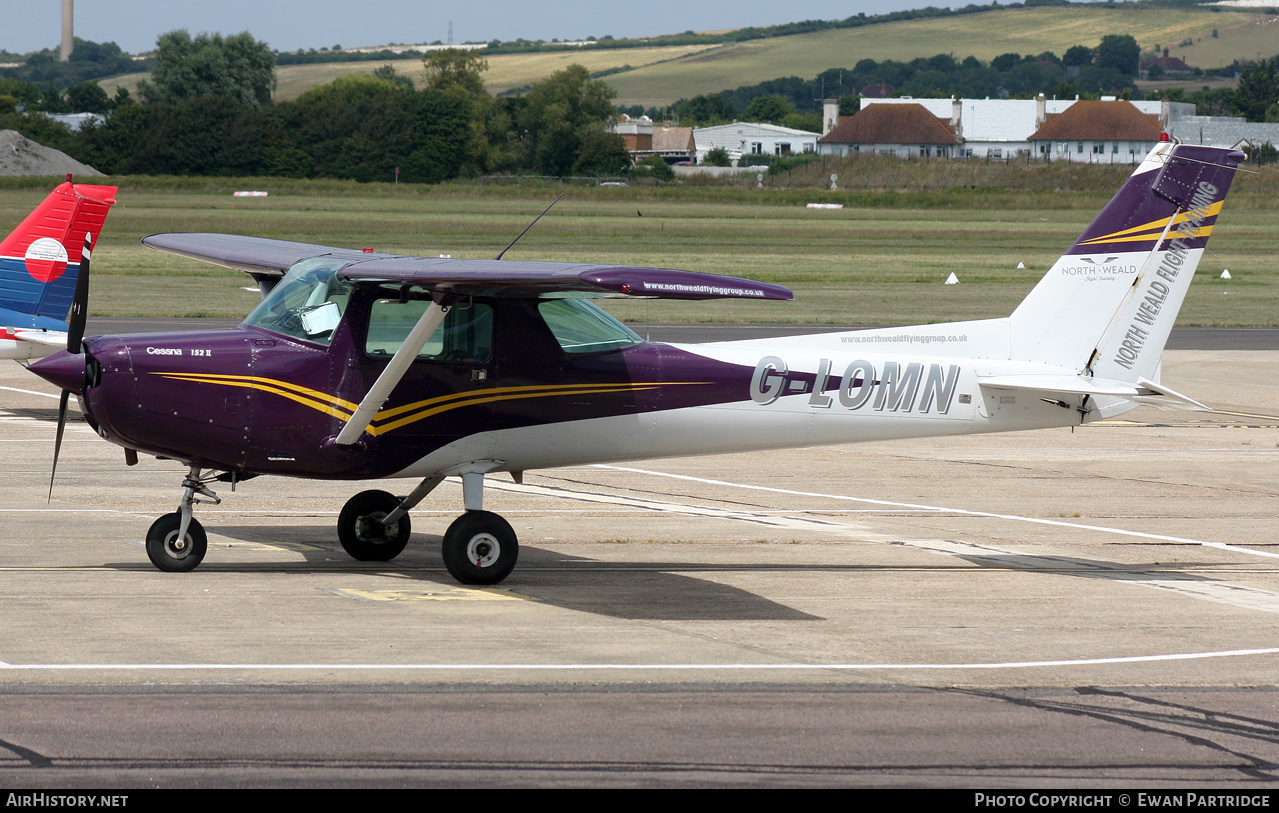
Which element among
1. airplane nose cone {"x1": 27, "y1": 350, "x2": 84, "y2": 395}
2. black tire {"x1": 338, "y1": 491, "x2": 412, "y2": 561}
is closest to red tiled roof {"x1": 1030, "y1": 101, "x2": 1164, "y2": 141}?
black tire {"x1": 338, "y1": 491, "x2": 412, "y2": 561}

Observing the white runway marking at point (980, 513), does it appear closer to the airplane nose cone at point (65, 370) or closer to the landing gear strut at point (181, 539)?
the landing gear strut at point (181, 539)

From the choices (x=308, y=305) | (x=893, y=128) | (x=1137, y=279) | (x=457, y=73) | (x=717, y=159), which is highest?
(x=457, y=73)

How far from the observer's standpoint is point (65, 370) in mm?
9844

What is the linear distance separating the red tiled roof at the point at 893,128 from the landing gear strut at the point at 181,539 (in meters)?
152

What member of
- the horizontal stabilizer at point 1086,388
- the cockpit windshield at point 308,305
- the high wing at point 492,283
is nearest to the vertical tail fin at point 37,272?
the high wing at point 492,283

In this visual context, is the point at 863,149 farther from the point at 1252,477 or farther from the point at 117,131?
the point at 1252,477

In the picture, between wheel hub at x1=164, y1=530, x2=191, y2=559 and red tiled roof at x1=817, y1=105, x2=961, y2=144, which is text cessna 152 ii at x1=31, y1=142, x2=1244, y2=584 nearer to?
wheel hub at x1=164, y1=530, x2=191, y2=559

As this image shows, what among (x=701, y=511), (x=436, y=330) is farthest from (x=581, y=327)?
(x=701, y=511)

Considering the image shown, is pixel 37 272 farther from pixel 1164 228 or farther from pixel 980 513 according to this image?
pixel 1164 228

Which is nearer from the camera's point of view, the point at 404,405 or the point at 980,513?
the point at 404,405

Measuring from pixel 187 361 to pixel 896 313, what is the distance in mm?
28532

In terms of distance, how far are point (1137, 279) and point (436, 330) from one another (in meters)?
5.98

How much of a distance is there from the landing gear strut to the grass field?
78.0 ft
